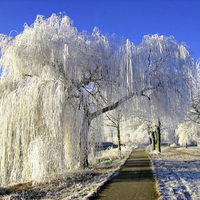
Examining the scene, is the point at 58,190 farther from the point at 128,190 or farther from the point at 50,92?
the point at 50,92

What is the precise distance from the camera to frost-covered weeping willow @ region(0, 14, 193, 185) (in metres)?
5.95

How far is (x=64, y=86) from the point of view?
658 centimetres

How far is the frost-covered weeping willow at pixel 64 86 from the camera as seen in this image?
5.95 m

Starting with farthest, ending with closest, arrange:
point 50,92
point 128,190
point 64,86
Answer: point 64,86 → point 50,92 → point 128,190

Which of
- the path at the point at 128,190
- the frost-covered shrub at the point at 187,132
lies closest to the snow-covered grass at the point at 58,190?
the path at the point at 128,190

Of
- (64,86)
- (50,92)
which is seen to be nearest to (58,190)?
(50,92)

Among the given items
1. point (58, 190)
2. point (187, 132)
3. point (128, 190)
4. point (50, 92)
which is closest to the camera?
point (128, 190)

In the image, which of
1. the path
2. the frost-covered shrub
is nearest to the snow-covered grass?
the path

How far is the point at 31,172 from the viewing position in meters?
5.75

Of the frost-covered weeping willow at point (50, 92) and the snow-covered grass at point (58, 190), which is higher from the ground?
the frost-covered weeping willow at point (50, 92)

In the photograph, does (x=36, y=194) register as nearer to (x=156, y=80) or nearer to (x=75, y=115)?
(x=75, y=115)

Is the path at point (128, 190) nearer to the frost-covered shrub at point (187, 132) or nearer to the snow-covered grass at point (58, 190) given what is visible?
the snow-covered grass at point (58, 190)

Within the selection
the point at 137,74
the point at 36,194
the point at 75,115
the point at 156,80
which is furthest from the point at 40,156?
the point at 156,80

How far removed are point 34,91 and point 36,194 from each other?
10.1 feet
